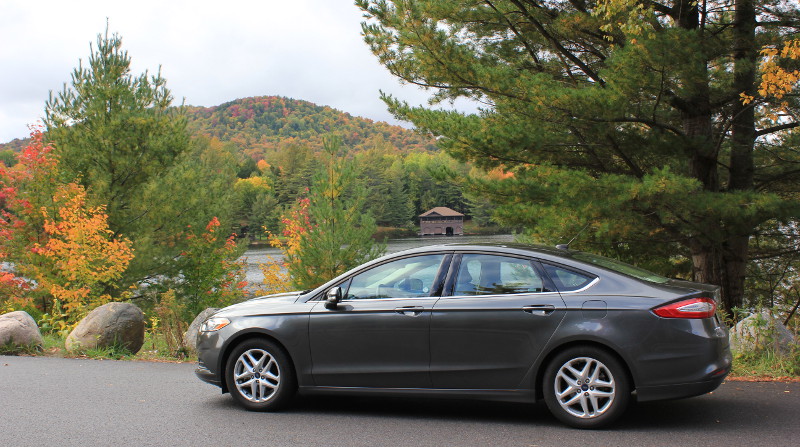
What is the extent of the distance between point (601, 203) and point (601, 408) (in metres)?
6.01

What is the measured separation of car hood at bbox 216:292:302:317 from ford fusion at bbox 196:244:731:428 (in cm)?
2

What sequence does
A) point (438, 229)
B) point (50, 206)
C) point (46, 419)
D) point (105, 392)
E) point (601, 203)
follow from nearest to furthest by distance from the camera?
1. point (46, 419)
2. point (105, 392)
3. point (601, 203)
4. point (50, 206)
5. point (438, 229)

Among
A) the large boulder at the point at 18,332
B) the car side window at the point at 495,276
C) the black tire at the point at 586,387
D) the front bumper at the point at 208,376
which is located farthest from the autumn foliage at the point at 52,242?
the black tire at the point at 586,387

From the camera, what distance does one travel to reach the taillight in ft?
16.5

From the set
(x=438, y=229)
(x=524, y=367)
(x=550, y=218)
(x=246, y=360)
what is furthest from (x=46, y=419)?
(x=438, y=229)

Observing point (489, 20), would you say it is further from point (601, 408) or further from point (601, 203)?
point (601, 408)

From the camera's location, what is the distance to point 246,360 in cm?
613

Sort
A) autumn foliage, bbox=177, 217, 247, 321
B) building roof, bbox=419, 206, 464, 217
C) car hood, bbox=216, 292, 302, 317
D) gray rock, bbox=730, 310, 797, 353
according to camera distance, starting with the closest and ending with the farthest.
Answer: car hood, bbox=216, 292, 302, 317
gray rock, bbox=730, 310, 797, 353
autumn foliage, bbox=177, 217, 247, 321
building roof, bbox=419, 206, 464, 217

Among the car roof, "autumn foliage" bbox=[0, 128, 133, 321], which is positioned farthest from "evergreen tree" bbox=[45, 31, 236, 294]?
the car roof

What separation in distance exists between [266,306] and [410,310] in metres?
1.38

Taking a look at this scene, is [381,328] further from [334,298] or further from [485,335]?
[485,335]

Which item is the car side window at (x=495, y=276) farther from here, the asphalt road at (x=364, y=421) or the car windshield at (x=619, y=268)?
the asphalt road at (x=364, y=421)

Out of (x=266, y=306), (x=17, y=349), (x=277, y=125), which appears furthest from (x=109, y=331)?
(x=277, y=125)

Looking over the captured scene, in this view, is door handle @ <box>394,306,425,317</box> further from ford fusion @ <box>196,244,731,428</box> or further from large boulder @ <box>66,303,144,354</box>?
large boulder @ <box>66,303,144,354</box>
